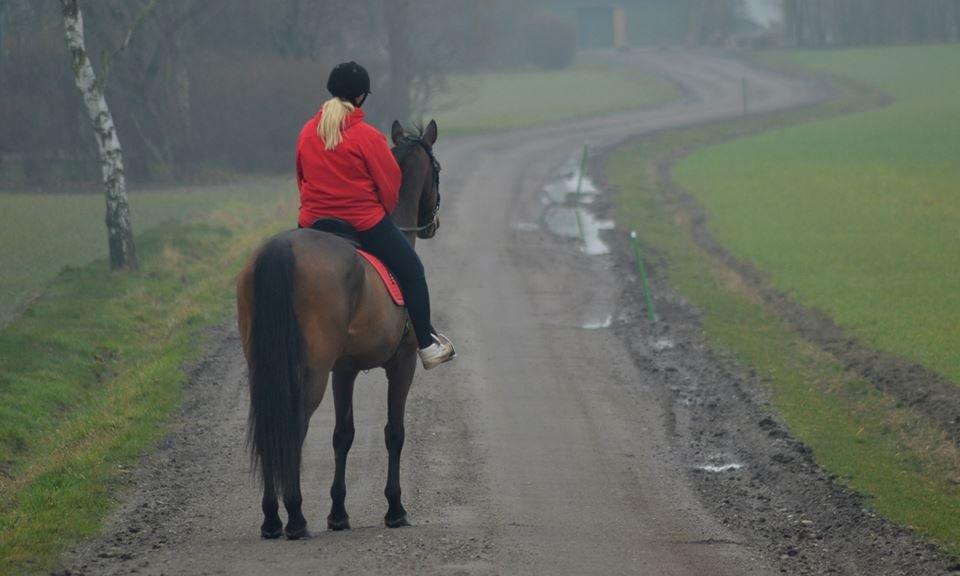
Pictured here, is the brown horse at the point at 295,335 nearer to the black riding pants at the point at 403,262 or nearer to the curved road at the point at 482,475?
the black riding pants at the point at 403,262

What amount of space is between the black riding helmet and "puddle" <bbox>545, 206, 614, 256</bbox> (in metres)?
15.6

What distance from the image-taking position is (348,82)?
8.34 metres

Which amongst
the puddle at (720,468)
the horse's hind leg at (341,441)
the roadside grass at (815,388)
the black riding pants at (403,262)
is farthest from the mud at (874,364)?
the horse's hind leg at (341,441)

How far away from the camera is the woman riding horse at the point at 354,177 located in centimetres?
830

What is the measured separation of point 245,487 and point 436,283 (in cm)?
1060

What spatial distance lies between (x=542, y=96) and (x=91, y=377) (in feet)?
175

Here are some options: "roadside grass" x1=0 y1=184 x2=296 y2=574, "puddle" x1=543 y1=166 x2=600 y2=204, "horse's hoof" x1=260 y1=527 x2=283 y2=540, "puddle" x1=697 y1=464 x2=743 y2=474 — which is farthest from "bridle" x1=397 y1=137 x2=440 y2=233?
"puddle" x1=543 y1=166 x2=600 y2=204

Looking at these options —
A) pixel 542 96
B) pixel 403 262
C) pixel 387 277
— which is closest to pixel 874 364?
pixel 403 262

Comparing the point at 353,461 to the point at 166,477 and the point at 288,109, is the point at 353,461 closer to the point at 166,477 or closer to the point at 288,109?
the point at 166,477

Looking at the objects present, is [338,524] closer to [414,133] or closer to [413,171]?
[413,171]

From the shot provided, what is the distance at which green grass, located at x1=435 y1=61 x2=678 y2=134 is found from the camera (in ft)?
176

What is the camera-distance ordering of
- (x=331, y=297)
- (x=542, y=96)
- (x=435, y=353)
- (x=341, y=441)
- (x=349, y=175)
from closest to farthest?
1. (x=331, y=297)
2. (x=349, y=175)
3. (x=341, y=441)
4. (x=435, y=353)
5. (x=542, y=96)

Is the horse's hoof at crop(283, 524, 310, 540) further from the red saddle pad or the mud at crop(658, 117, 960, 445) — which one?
the mud at crop(658, 117, 960, 445)

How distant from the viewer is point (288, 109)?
123 ft
